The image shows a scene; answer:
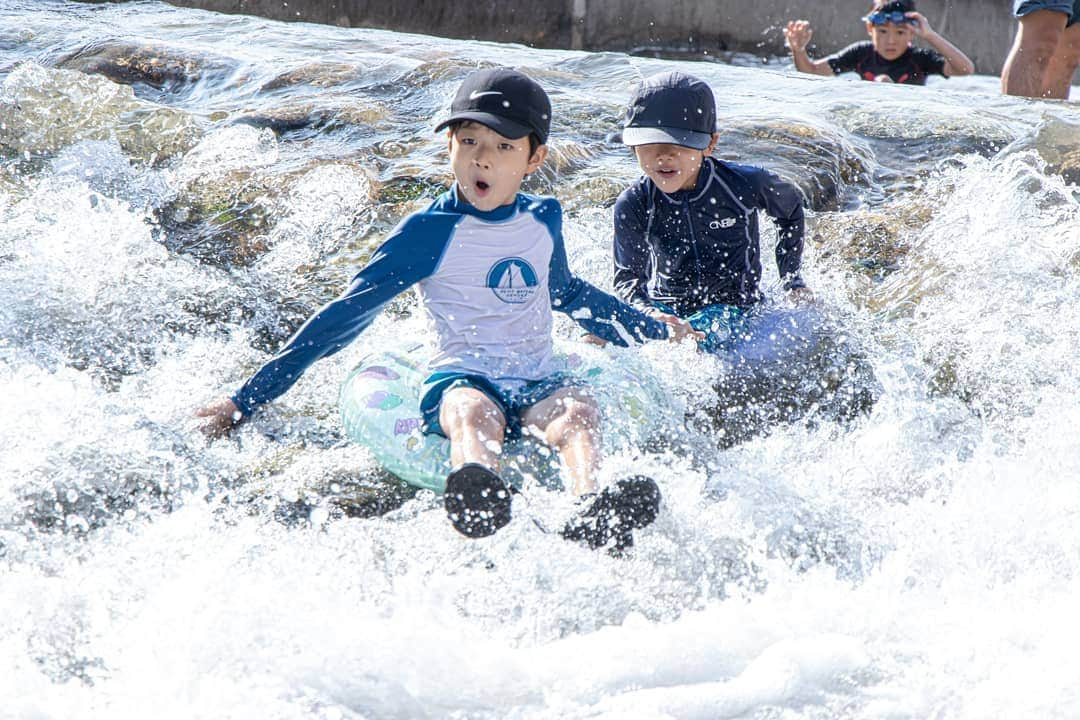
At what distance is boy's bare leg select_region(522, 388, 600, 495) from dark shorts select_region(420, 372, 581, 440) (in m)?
0.03

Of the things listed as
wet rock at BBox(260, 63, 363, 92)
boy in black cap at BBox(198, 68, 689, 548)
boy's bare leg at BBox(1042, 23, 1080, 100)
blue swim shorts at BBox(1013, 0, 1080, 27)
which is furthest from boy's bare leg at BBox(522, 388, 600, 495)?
boy's bare leg at BBox(1042, 23, 1080, 100)

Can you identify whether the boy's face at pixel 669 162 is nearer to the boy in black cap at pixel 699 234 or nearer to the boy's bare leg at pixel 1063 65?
the boy in black cap at pixel 699 234

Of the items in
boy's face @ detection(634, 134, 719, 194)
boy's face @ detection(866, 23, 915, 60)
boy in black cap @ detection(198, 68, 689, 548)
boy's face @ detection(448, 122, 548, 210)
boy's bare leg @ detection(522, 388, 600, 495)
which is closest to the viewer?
boy's bare leg @ detection(522, 388, 600, 495)

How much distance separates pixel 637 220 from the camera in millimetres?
4434

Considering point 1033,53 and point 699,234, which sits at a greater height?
point 1033,53

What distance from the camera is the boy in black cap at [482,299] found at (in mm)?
3309

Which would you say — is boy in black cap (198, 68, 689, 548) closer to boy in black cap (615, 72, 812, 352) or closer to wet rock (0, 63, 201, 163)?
boy in black cap (615, 72, 812, 352)

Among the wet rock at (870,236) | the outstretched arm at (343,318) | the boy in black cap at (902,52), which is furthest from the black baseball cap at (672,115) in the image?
the boy in black cap at (902,52)

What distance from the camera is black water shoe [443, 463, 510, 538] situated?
2801 millimetres

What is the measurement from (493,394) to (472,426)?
24 centimetres

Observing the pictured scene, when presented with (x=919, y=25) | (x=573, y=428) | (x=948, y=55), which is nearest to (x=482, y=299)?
(x=573, y=428)

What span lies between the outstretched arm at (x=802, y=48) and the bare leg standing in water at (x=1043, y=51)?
71.2 inches

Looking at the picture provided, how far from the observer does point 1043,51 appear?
7934 millimetres

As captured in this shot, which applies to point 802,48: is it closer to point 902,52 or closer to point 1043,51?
point 902,52
